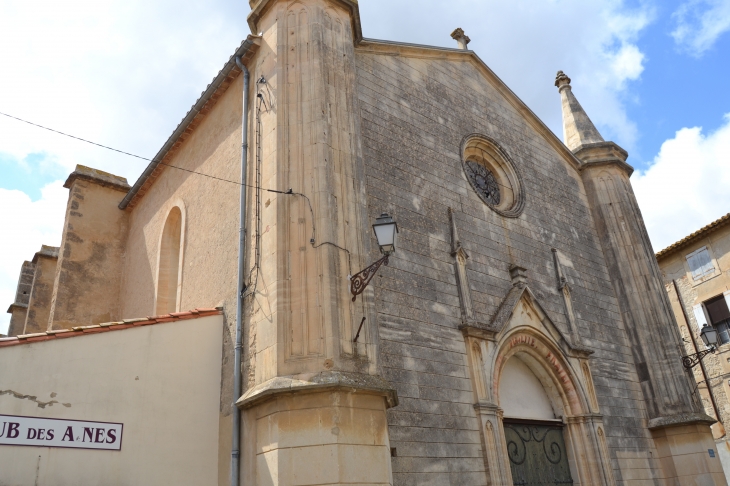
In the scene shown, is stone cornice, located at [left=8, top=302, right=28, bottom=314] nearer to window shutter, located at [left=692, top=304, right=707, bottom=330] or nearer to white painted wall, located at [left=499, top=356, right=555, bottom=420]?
white painted wall, located at [left=499, top=356, right=555, bottom=420]

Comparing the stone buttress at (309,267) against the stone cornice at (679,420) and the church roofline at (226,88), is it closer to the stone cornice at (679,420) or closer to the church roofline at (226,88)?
the church roofline at (226,88)

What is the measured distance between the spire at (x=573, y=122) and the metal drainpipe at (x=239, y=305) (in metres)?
9.52

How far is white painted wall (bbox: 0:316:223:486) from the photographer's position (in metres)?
6.47

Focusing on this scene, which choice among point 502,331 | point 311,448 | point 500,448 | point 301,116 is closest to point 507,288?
point 502,331

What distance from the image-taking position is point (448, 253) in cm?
1026

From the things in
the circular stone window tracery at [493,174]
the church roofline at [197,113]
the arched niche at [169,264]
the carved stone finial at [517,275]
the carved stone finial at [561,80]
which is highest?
the carved stone finial at [561,80]

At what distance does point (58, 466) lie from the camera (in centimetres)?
646

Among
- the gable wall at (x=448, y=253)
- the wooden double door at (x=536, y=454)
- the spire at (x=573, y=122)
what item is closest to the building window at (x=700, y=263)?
the spire at (x=573, y=122)

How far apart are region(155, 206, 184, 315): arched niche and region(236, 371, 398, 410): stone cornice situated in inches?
212

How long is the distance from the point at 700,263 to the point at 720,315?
6.44 ft

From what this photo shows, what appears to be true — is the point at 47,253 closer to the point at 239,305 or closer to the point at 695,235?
the point at 239,305

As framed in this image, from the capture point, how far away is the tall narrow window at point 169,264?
1200 centimetres

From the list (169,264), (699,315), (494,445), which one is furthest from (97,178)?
(699,315)

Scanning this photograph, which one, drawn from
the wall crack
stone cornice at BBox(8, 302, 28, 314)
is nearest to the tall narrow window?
the wall crack
